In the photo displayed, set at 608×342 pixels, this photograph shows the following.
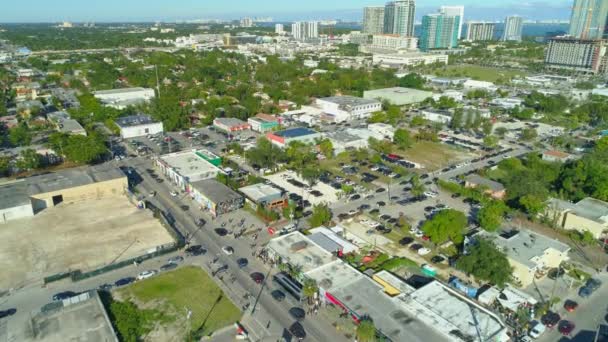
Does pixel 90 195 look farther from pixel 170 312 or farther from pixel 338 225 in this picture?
pixel 338 225

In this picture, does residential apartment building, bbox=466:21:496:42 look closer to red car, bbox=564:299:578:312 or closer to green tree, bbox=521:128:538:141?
green tree, bbox=521:128:538:141

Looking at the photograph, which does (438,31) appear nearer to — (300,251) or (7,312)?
(300,251)

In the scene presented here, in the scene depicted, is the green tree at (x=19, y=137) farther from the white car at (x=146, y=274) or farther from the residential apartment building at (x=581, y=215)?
the residential apartment building at (x=581, y=215)

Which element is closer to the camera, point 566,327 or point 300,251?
point 566,327

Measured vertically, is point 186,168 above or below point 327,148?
below

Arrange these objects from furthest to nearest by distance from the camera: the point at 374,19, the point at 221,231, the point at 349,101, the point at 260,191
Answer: the point at 374,19
the point at 349,101
the point at 260,191
the point at 221,231

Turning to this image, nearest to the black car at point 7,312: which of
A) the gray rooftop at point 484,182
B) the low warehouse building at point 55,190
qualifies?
the low warehouse building at point 55,190

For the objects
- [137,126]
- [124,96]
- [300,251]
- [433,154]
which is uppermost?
[124,96]

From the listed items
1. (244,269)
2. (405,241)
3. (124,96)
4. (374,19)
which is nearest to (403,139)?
(405,241)
